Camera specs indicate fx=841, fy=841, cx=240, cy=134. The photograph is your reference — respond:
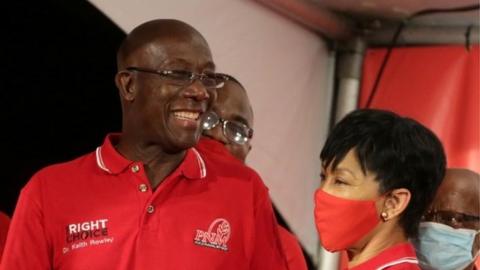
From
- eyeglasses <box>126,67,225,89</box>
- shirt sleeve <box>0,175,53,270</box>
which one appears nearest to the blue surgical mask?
eyeglasses <box>126,67,225,89</box>

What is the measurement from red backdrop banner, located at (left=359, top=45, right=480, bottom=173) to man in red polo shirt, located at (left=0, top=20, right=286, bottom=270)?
5.71 ft

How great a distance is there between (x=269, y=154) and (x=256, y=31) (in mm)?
476

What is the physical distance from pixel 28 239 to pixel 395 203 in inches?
28.2

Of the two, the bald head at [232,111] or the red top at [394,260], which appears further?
the bald head at [232,111]

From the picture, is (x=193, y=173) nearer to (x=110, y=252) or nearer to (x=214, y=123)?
(x=110, y=252)

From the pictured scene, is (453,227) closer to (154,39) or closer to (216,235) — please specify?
(216,235)

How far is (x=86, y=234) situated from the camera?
5.25 feet

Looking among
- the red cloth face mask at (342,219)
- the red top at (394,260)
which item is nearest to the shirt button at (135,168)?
the red cloth face mask at (342,219)

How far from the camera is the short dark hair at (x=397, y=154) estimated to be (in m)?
1.65

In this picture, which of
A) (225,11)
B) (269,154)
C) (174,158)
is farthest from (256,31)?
(174,158)

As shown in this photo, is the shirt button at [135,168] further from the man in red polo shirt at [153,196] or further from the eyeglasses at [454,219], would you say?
the eyeglasses at [454,219]

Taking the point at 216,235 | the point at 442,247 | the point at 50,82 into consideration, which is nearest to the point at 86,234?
the point at 216,235

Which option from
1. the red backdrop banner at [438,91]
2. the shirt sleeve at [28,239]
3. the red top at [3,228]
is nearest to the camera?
the shirt sleeve at [28,239]

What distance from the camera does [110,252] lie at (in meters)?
1.58
